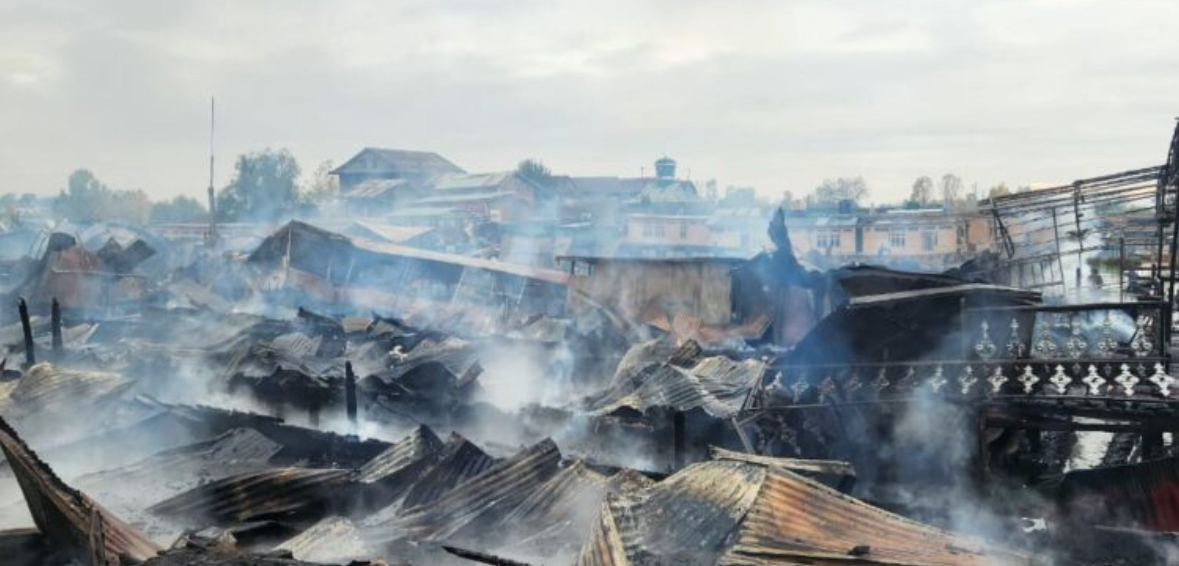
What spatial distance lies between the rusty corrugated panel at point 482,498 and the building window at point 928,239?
39788 millimetres

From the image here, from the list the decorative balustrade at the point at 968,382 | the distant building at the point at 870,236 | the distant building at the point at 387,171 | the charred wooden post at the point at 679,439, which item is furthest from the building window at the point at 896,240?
the decorative balustrade at the point at 968,382

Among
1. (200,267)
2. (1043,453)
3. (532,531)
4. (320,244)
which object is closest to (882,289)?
(1043,453)

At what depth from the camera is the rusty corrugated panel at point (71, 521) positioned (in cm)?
673

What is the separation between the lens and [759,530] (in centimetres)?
628

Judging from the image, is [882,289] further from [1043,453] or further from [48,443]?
[48,443]

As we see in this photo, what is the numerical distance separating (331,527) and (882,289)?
25.6 feet

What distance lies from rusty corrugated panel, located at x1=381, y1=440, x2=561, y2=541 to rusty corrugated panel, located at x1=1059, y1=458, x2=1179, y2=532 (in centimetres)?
563

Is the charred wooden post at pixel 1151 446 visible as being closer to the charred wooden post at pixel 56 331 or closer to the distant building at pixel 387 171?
the charred wooden post at pixel 56 331

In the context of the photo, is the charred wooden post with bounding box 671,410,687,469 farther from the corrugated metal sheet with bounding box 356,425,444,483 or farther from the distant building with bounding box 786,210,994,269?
the distant building with bounding box 786,210,994,269

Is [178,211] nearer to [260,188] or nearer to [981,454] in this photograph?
[260,188]

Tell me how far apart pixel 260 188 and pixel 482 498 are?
5831cm

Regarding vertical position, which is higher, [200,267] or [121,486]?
[200,267]

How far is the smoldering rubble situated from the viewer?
695cm

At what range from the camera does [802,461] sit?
856 centimetres
